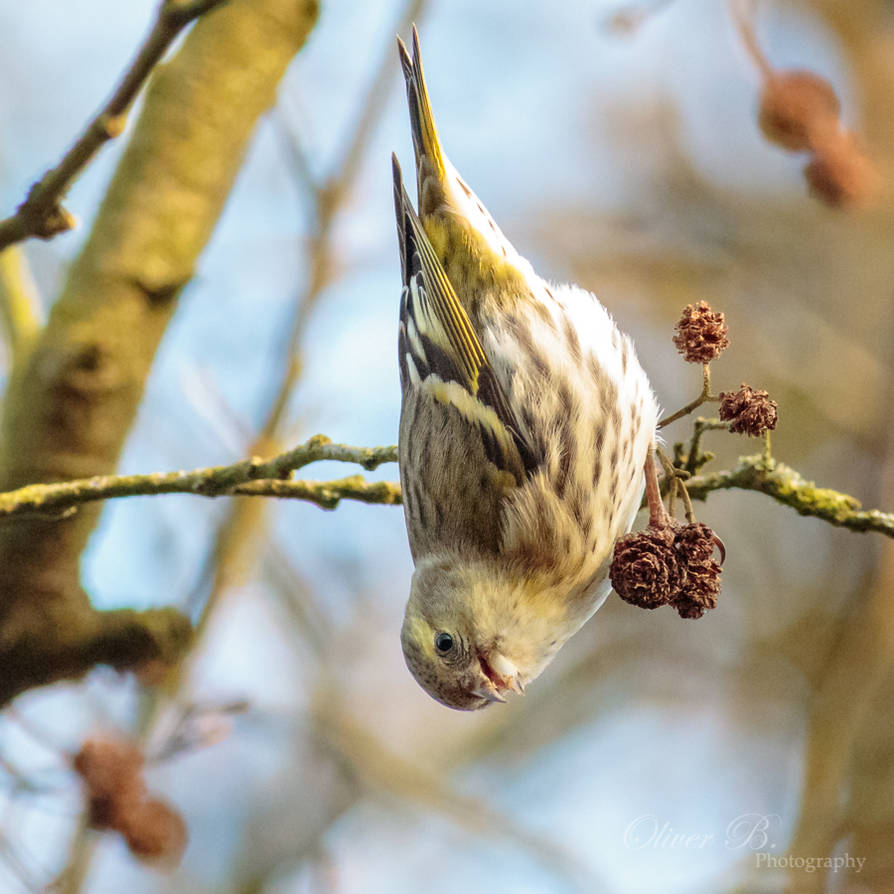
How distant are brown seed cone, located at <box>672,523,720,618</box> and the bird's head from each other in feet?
3.14

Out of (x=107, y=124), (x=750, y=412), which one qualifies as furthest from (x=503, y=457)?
(x=107, y=124)

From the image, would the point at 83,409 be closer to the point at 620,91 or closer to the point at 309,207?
the point at 309,207

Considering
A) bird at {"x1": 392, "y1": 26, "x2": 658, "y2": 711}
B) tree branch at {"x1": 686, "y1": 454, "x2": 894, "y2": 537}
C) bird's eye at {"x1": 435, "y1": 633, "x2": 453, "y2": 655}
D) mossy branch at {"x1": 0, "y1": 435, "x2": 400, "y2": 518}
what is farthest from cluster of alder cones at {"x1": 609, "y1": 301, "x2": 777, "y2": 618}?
bird's eye at {"x1": 435, "y1": 633, "x2": 453, "y2": 655}

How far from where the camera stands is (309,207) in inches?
149

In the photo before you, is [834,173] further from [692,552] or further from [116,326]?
[116,326]

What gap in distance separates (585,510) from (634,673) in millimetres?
4862

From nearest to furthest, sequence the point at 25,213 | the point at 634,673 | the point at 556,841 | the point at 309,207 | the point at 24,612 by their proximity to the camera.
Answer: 1. the point at 25,213
2. the point at 24,612
3. the point at 309,207
4. the point at 556,841
5. the point at 634,673

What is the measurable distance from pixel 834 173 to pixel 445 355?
147 centimetres

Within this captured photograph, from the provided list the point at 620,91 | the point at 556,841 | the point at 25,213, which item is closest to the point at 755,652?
the point at 556,841

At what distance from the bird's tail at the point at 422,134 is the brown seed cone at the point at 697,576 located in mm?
1963

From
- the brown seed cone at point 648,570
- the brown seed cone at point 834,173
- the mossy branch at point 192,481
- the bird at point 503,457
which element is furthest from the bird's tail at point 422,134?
Result: the brown seed cone at point 648,570

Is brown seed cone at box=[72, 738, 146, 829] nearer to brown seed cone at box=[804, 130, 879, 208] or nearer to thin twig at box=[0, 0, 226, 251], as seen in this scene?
thin twig at box=[0, 0, 226, 251]

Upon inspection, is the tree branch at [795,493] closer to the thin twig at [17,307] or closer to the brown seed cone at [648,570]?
the brown seed cone at [648,570]

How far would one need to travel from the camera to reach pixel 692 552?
2.24 m
